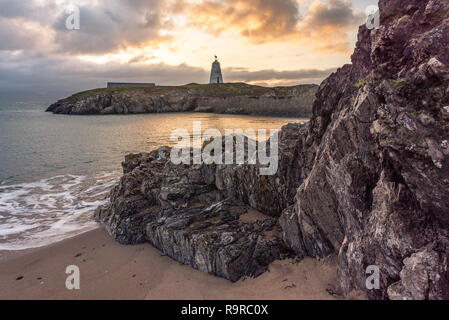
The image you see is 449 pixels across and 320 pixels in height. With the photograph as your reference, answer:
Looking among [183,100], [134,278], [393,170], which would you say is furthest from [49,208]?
[183,100]

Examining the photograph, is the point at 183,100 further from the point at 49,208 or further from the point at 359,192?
the point at 359,192

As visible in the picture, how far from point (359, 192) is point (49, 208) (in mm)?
18835

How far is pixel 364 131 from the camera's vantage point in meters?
7.08

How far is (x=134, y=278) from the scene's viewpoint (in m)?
9.79

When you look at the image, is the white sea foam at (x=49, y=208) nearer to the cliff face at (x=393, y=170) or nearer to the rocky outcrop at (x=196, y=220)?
the rocky outcrop at (x=196, y=220)

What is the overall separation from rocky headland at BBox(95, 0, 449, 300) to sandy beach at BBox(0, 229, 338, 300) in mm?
458

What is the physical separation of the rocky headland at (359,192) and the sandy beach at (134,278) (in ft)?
1.50

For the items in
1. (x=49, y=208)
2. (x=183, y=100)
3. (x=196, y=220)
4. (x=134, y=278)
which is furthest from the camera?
(x=183, y=100)

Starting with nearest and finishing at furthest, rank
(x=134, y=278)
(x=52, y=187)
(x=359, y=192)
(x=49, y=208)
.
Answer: (x=359, y=192)
(x=134, y=278)
(x=49, y=208)
(x=52, y=187)

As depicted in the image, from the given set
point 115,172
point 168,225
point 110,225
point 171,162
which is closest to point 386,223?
point 168,225

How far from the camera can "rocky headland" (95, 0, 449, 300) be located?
534 centimetres

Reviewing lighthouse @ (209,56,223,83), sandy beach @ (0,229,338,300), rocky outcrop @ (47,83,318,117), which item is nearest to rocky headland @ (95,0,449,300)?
sandy beach @ (0,229,338,300)

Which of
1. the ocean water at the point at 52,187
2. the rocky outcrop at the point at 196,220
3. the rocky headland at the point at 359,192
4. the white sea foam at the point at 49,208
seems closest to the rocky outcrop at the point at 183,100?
the ocean water at the point at 52,187

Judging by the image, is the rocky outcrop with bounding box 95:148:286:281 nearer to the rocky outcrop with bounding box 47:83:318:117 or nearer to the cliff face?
the cliff face
